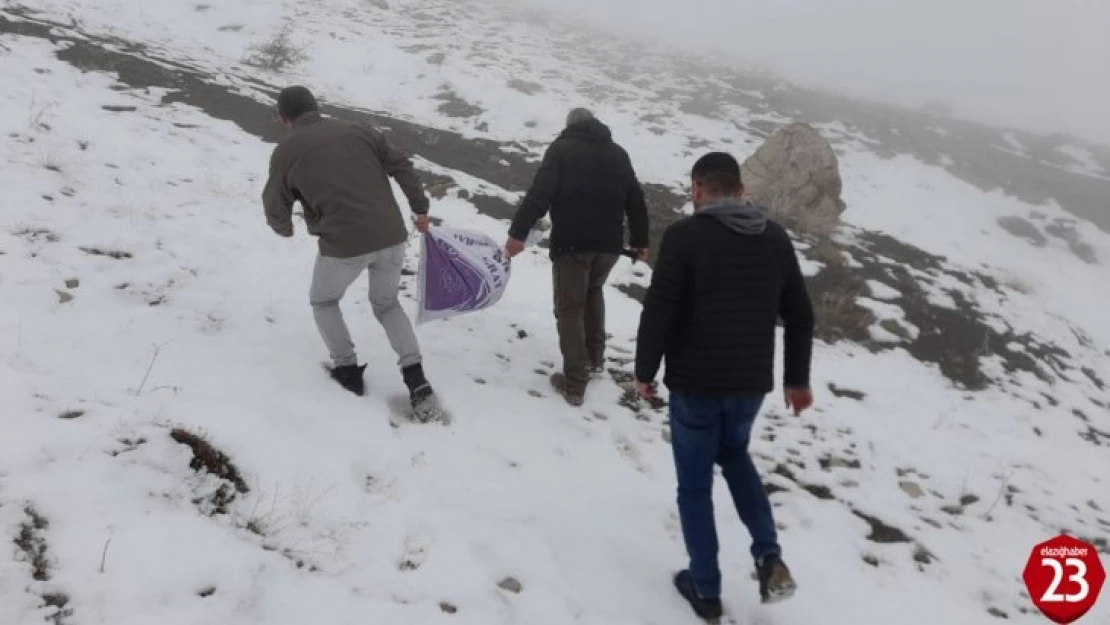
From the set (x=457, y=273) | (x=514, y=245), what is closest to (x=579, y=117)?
(x=514, y=245)

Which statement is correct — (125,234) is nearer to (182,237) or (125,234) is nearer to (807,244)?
(182,237)

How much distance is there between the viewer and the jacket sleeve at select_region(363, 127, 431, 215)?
4.72m

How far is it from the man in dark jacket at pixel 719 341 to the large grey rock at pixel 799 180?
1050 centimetres

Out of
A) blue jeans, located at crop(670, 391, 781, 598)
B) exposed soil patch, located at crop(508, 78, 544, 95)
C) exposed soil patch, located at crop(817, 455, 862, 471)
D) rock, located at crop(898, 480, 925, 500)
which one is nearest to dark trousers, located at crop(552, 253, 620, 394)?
blue jeans, located at crop(670, 391, 781, 598)

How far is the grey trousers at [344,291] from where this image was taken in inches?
183

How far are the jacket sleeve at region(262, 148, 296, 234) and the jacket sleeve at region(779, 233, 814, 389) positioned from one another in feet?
11.2

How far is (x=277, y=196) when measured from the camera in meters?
4.49

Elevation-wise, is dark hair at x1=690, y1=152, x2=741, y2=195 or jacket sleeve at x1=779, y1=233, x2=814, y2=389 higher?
dark hair at x1=690, y1=152, x2=741, y2=195

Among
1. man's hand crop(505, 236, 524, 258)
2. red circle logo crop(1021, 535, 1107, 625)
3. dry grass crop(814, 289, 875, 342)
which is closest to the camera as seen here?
red circle logo crop(1021, 535, 1107, 625)

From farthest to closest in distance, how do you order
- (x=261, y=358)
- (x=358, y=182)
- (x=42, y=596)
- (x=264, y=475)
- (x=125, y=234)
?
1. (x=125, y=234)
2. (x=261, y=358)
3. (x=358, y=182)
4. (x=264, y=475)
5. (x=42, y=596)

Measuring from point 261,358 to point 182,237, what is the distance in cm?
260

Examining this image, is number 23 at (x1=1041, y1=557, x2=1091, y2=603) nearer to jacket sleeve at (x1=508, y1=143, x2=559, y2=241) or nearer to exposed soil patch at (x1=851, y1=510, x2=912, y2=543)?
exposed soil patch at (x1=851, y1=510, x2=912, y2=543)

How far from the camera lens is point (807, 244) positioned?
38.5ft

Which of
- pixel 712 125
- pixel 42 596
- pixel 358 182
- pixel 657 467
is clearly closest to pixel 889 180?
pixel 712 125
